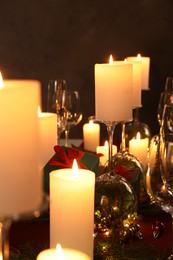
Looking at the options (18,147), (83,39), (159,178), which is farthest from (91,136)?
(83,39)

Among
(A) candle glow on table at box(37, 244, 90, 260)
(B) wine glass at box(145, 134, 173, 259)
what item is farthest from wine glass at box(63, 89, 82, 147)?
(A) candle glow on table at box(37, 244, 90, 260)

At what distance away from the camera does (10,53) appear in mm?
3988

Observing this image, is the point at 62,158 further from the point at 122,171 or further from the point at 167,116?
the point at 167,116

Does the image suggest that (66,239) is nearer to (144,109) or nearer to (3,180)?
(3,180)

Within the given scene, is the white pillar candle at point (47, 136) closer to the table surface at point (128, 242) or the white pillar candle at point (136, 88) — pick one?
the table surface at point (128, 242)

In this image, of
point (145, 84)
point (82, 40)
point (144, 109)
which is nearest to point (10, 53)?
point (82, 40)

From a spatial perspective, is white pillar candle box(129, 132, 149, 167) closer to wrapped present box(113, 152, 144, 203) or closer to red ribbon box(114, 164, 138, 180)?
wrapped present box(113, 152, 144, 203)

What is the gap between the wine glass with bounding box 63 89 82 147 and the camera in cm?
186

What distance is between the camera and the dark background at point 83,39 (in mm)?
3844

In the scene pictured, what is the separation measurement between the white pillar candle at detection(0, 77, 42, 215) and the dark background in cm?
333

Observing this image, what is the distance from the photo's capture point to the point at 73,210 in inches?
38.5

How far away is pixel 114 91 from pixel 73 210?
15.5 inches

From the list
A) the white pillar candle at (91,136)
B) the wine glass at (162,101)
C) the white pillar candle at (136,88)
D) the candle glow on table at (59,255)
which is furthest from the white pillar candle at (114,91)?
the wine glass at (162,101)

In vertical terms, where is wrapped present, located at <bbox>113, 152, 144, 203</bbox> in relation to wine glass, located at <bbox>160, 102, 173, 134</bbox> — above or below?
below
